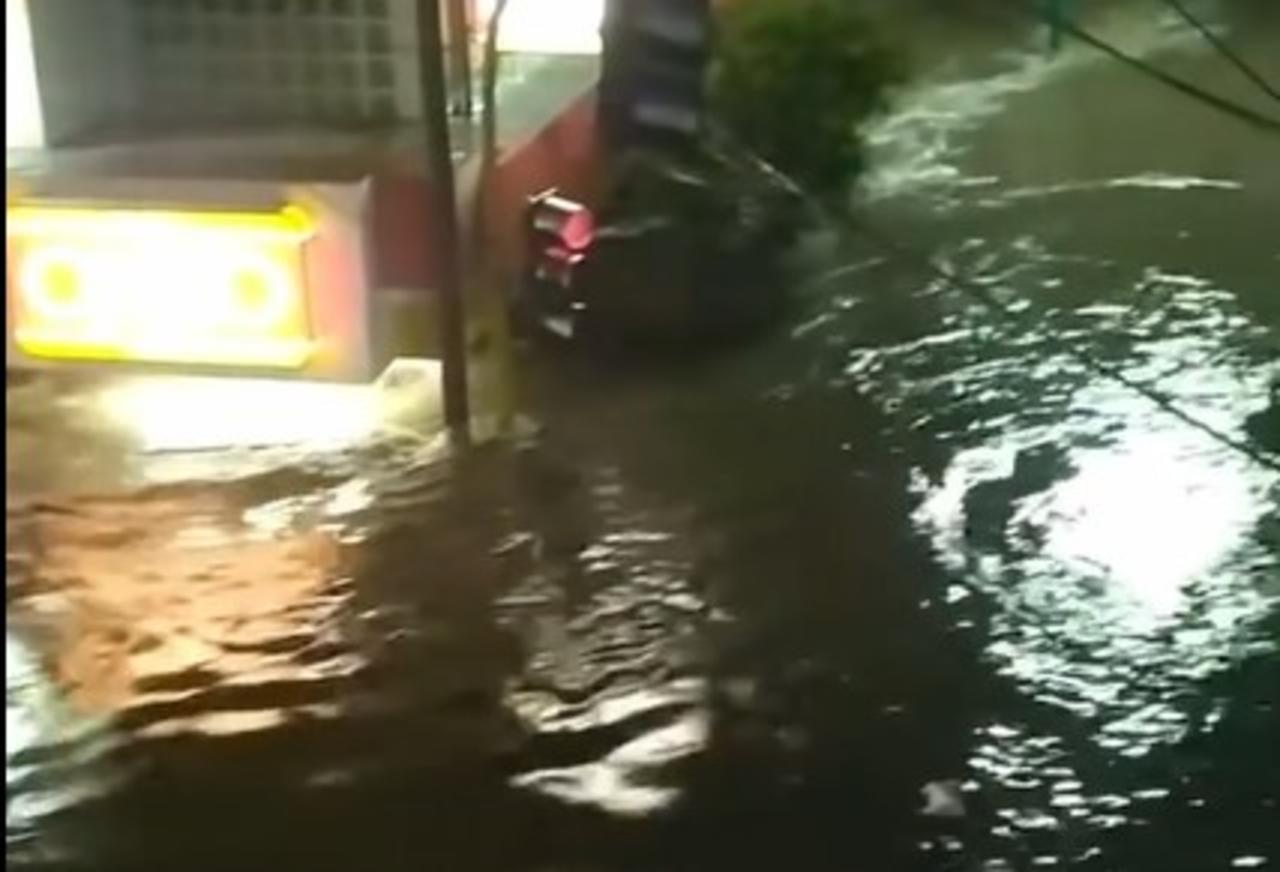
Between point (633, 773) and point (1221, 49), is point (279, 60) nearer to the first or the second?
point (1221, 49)

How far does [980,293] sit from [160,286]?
3.94ft

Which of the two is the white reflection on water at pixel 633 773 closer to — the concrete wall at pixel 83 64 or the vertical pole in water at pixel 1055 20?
the vertical pole in water at pixel 1055 20

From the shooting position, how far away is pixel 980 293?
11.6ft

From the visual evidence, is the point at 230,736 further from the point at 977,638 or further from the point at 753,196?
the point at 753,196

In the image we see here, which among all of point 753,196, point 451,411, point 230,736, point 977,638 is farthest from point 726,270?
point 230,736

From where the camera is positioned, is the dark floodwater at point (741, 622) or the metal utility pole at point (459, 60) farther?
the metal utility pole at point (459, 60)

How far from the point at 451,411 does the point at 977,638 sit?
0.92 meters

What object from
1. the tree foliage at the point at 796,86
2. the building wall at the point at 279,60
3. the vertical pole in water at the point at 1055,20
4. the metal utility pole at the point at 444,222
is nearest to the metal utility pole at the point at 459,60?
the building wall at the point at 279,60

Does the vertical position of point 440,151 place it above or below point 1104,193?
above

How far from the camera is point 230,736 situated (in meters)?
2.40

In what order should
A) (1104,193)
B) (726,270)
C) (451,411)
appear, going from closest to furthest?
1. (451,411)
2. (726,270)
3. (1104,193)

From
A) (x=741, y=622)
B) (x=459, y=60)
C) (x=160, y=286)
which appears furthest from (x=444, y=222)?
(x=741, y=622)

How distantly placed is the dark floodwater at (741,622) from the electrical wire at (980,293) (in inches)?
0.8

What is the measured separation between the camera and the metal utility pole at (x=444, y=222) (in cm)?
306
